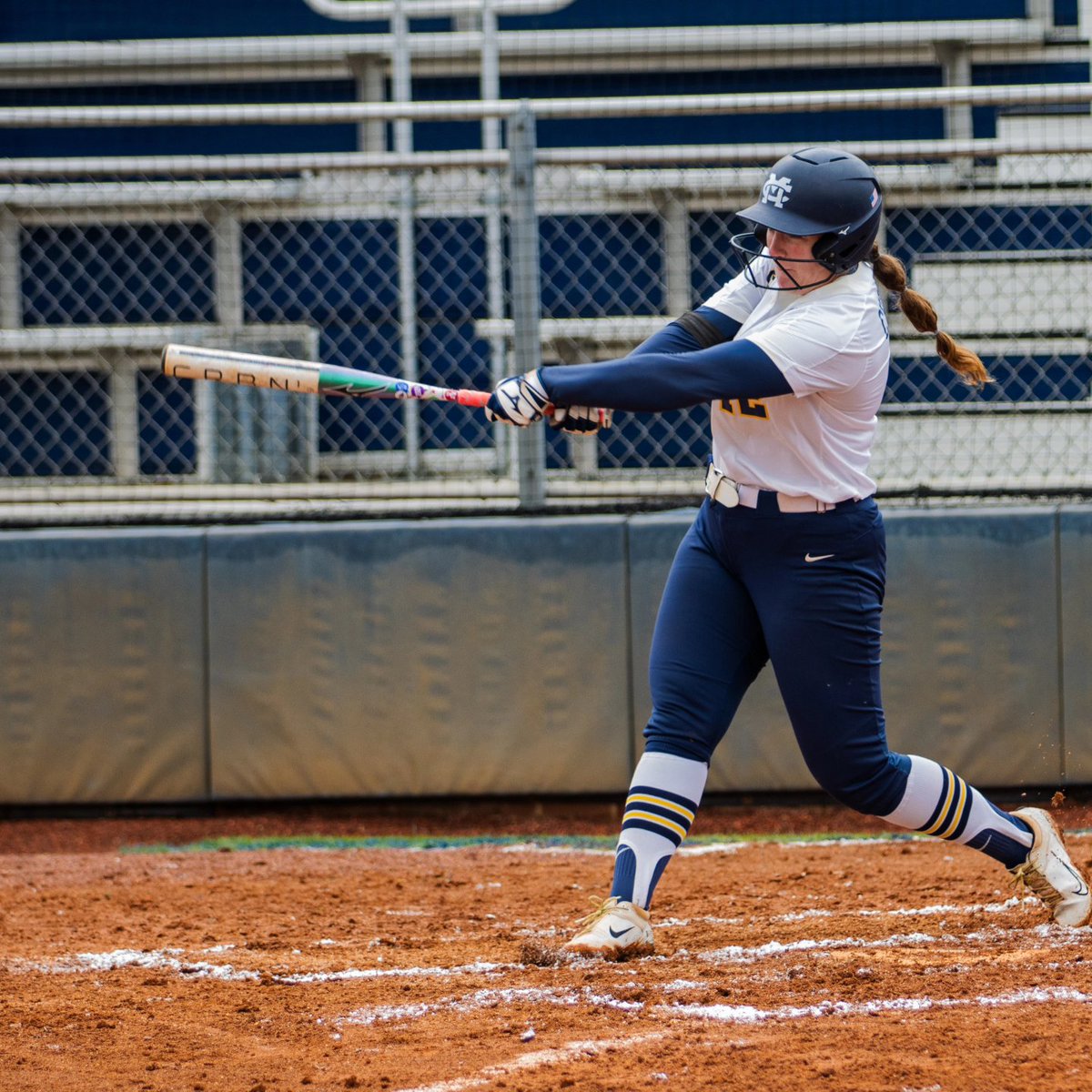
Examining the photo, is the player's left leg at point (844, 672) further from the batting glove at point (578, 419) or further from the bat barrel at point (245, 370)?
the bat barrel at point (245, 370)

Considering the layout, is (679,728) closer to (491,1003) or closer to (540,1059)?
(491,1003)

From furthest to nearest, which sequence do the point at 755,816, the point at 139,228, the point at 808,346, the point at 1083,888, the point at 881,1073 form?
the point at 139,228 → the point at 755,816 → the point at 1083,888 → the point at 808,346 → the point at 881,1073

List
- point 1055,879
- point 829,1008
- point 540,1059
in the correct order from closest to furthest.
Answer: point 540,1059 → point 829,1008 → point 1055,879

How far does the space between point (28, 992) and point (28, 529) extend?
294 centimetres

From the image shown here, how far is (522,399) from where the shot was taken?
3.38 meters

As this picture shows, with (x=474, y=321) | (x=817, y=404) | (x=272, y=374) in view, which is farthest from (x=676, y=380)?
(x=474, y=321)

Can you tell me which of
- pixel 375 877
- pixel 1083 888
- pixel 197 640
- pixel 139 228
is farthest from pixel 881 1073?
pixel 139 228

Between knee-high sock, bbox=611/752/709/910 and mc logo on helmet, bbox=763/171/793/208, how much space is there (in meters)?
1.33

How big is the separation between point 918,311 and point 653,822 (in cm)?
143

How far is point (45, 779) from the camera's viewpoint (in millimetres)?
5965

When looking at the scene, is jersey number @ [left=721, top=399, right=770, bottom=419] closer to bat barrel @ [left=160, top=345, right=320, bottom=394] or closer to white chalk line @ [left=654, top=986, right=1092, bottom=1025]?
bat barrel @ [left=160, top=345, right=320, bottom=394]

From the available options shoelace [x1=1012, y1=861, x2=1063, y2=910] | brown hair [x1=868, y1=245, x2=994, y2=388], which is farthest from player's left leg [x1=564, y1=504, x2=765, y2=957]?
shoelace [x1=1012, y1=861, x2=1063, y2=910]

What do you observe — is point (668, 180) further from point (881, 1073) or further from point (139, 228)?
point (881, 1073)

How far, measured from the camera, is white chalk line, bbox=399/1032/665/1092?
268 cm
